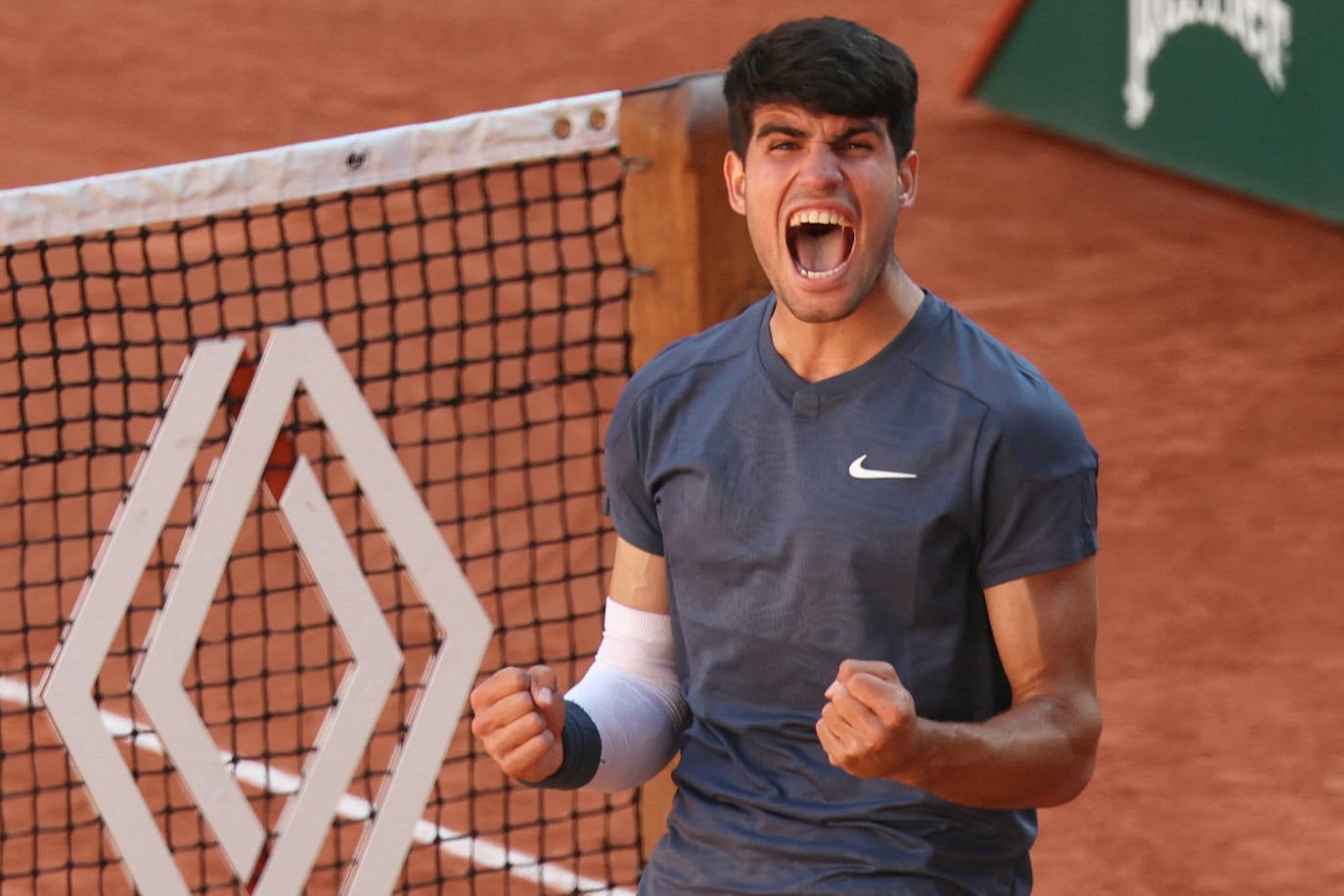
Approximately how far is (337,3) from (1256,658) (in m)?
9.97

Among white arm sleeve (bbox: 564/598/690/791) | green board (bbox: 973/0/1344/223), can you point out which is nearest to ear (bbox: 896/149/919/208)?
white arm sleeve (bbox: 564/598/690/791)

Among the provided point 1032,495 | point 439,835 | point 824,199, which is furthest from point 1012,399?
point 439,835

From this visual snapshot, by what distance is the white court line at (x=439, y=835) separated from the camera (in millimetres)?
5000

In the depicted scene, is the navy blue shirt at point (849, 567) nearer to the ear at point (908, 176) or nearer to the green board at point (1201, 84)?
the ear at point (908, 176)

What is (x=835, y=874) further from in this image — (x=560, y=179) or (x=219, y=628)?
(x=560, y=179)

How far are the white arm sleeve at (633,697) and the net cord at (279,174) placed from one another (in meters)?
1.04

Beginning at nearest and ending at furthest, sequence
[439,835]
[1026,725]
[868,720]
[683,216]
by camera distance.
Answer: [868,720] → [1026,725] → [683,216] → [439,835]

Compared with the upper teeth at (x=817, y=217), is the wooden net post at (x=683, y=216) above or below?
below

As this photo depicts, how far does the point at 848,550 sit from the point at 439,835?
8.72 ft

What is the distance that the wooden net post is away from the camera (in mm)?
3340

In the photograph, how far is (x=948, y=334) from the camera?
8.89 feet

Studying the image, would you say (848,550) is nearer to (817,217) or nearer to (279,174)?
(817,217)

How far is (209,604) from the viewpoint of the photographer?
3.63 metres

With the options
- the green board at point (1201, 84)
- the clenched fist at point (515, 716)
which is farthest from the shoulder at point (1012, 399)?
the green board at point (1201, 84)
